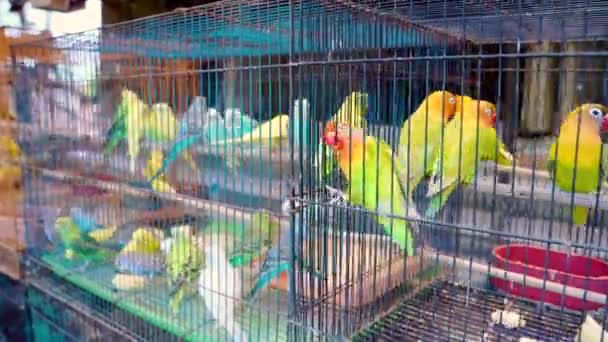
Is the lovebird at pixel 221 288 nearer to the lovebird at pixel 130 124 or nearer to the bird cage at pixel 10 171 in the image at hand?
the lovebird at pixel 130 124

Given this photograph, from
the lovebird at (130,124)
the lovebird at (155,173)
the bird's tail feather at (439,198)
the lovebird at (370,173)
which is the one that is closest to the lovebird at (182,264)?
the lovebird at (155,173)

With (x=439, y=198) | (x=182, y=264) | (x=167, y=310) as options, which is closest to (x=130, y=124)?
(x=182, y=264)

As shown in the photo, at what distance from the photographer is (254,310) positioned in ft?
3.99

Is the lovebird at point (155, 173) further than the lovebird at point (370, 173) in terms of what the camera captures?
Yes

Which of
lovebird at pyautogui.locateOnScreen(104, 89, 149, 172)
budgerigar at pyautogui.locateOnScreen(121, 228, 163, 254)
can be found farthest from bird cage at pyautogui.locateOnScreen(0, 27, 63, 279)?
budgerigar at pyautogui.locateOnScreen(121, 228, 163, 254)

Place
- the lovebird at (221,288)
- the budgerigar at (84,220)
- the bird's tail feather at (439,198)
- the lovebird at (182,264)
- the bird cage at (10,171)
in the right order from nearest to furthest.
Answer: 1. the bird's tail feather at (439,198)
2. the lovebird at (221,288)
3. the lovebird at (182,264)
4. the budgerigar at (84,220)
5. the bird cage at (10,171)

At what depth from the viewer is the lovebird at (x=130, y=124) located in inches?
57.0

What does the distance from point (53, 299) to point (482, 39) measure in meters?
1.84

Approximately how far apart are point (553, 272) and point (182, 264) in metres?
0.98

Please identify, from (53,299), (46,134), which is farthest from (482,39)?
(53,299)

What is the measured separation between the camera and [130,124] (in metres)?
1.47

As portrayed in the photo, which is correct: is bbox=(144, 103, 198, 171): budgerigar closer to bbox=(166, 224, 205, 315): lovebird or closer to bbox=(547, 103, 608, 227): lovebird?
bbox=(166, 224, 205, 315): lovebird

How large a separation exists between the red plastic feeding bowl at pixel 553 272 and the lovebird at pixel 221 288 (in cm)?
66

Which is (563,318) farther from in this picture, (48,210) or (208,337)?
(48,210)
